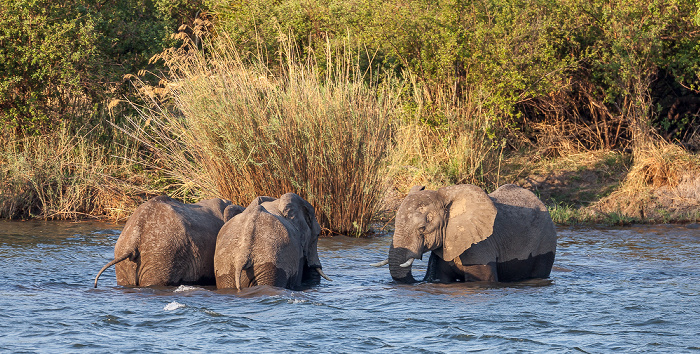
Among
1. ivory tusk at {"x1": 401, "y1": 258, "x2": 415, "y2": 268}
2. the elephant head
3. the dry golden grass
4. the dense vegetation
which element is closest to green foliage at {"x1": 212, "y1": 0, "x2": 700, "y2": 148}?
the dense vegetation

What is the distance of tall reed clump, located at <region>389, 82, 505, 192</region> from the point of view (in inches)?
599

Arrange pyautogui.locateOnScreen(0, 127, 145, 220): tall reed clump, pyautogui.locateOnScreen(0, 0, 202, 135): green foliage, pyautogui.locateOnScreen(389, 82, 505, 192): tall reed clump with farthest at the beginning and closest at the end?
pyautogui.locateOnScreen(389, 82, 505, 192): tall reed clump, pyautogui.locateOnScreen(0, 0, 202, 135): green foliage, pyautogui.locateOnScreen(0, 127, 145, 220): tall reed clump

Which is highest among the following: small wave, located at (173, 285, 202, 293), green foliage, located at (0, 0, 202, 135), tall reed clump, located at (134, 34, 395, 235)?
green foliage, located at (0, 0, 202, 135)

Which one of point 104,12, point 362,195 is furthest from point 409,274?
point 104,12

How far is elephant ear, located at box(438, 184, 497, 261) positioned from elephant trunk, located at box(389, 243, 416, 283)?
40 centimetres

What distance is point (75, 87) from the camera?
16.0m

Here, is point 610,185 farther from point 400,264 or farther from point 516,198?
point 400,264

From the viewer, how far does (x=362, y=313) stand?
300 inches

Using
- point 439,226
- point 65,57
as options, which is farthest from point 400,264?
point 65,57

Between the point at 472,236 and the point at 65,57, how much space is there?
380 inches

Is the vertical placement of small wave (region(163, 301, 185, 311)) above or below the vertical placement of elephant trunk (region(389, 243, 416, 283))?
below

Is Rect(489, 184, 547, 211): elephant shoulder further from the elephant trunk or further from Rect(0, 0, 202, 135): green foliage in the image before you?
Rect(0, 0, 202, 135): green foliage

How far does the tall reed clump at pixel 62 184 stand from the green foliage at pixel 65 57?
0.78 meters

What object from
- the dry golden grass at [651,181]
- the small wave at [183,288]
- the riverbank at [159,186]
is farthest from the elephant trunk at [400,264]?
the dry golden grass at [651,181]
